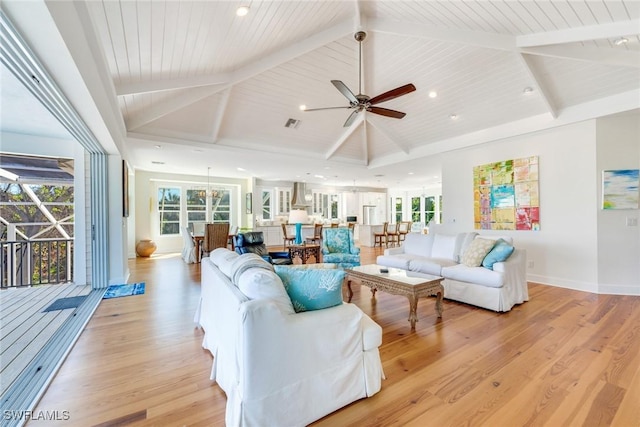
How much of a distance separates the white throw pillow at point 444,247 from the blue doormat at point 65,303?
17.4ft

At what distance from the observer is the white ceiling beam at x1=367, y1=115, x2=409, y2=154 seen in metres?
6.11

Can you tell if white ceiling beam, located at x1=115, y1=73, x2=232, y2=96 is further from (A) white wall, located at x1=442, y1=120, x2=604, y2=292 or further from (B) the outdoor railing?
(A) white wall, located at x1=442, y1=120, x2=604, y2=292

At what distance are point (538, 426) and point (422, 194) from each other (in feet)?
42.0

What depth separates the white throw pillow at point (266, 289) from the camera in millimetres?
1652

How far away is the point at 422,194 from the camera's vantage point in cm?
1366

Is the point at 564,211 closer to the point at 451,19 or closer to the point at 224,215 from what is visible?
the point at 451,19

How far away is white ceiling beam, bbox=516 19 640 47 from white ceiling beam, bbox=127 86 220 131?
4269 mm

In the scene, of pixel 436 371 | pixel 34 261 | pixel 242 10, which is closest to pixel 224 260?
pixel 436 371

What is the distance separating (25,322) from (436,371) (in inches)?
169

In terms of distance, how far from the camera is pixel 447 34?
140 inches

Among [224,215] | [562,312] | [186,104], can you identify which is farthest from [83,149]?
[562,312]

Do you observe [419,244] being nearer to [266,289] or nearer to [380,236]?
[266,289]

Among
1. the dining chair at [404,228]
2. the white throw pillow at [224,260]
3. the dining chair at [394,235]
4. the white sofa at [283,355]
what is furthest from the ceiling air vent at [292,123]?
the dining chair at [404,228]

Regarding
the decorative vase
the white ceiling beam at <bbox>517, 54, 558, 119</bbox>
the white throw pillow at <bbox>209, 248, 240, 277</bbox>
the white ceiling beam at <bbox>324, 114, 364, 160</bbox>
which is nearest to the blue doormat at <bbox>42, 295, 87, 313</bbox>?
the white throw pillow at <bbox>209, 248, 240, 277</bbox>
